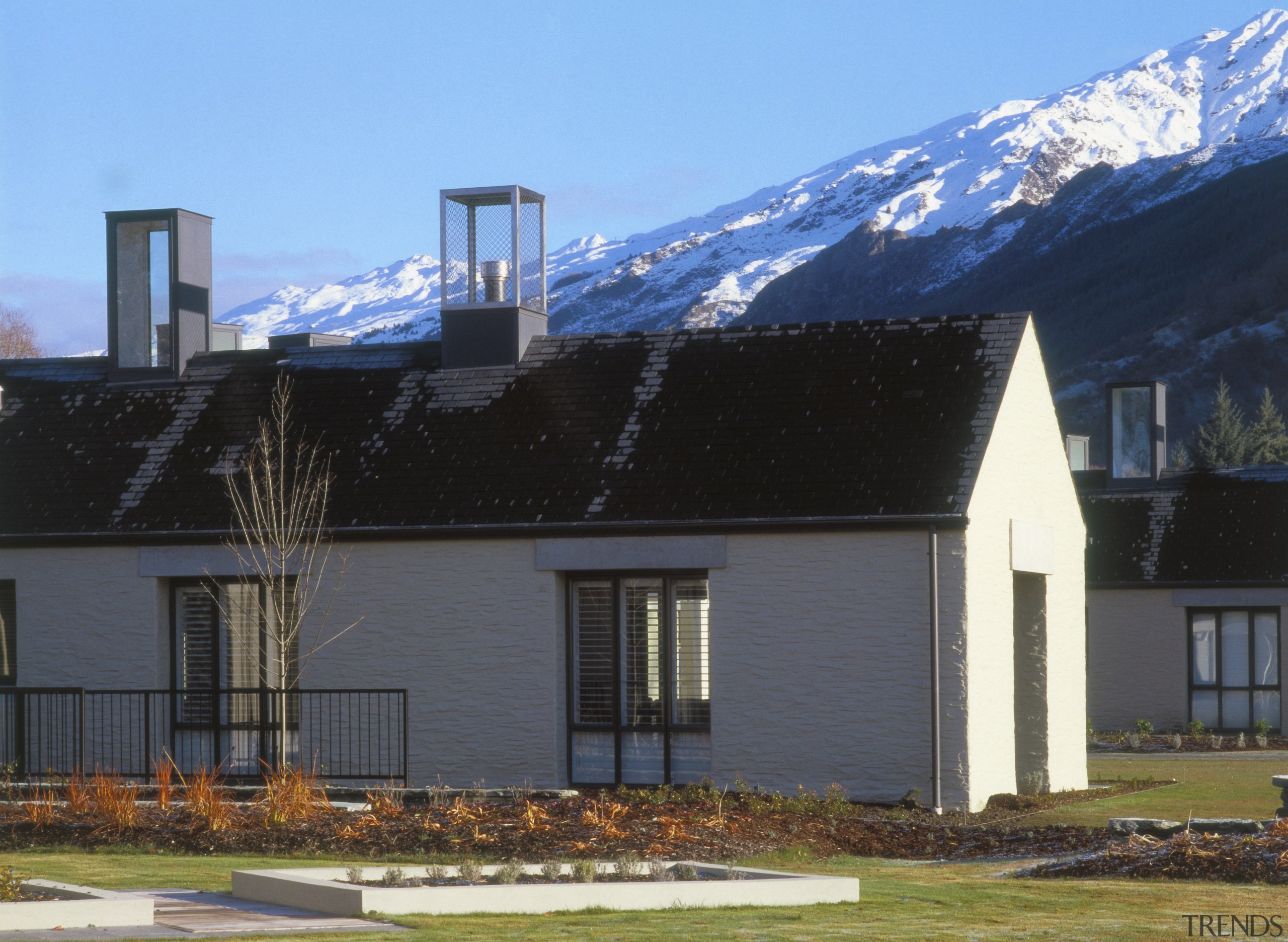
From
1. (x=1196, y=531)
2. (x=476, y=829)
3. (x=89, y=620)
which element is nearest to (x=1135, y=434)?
(x=1196, y=531)

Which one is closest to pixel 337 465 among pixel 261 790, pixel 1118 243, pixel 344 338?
pixel 261 790

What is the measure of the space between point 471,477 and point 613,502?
1.98 meters

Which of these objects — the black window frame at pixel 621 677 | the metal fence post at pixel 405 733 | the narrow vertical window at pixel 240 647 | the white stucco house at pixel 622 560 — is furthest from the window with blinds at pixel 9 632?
the black window frame at pixel 621 677

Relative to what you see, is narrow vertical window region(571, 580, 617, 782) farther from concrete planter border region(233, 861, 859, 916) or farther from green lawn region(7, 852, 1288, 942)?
concrete planter border region(233, 861, 859, 916)

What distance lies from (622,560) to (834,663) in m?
2.61

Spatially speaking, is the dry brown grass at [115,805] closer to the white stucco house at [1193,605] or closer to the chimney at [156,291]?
the chimney at [156,291]

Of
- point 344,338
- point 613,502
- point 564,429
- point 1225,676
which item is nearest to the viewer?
point 613,502

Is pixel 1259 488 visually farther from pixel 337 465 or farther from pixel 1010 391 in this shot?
pixel 337 465

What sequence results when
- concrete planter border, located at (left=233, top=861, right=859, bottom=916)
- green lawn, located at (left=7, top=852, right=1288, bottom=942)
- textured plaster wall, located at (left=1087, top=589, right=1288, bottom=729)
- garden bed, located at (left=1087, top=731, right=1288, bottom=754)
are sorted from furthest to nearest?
textured plaster wall, located at (left=1087, top=589, right=1288, bottom=729), garden bed, located at (left=1087, top=731, right=1288, bottom=754), concrete planter border, located at (left=233, top=861, right=859, bottom=916), green lawn, located at (left=7, top=852, right=1288, bottom=942)

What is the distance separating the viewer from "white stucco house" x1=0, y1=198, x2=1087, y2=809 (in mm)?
18000

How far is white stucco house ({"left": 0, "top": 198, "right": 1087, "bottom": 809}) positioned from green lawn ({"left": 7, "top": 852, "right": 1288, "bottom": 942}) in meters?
4.95

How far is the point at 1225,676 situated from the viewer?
32.4m

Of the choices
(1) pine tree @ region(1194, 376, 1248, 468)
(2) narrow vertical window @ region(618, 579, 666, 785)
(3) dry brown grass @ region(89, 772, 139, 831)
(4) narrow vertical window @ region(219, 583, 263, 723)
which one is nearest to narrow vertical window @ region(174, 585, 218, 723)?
(4) narrow vertical window @ region(219, 583, 263, 723)

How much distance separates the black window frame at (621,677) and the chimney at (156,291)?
24.4 ft
